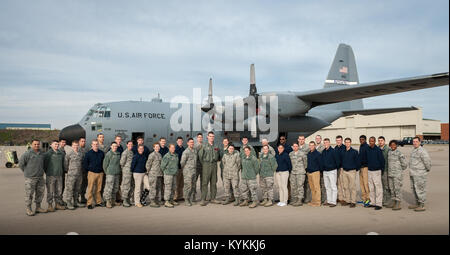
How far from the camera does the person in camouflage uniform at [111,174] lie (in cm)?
748

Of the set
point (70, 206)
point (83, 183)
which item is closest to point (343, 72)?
point (83, 183)

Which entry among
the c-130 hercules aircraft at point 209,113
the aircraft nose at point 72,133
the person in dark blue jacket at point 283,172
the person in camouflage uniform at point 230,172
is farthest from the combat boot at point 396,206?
the aircraft nose at point 72,133

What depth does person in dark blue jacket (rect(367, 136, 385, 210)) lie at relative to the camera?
727cm

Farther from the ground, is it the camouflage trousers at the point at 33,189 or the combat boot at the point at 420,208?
the camouflage trousers at the point at 33,189

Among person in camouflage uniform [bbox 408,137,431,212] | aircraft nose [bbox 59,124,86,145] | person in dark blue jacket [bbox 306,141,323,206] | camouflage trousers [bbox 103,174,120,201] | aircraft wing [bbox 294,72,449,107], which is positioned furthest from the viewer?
aircraft nose [bbox 59,124,86,145]

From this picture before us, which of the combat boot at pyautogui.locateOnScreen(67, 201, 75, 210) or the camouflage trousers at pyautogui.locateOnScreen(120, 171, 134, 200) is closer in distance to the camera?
the combat boot at pyautogui.locateOnScreen(67, 201, 75, 210)

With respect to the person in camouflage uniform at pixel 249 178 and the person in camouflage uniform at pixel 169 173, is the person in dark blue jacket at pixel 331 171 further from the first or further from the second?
the person in camouflage uniform at pixel 169 173

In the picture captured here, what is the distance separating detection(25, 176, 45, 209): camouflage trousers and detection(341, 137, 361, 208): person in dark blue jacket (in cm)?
731

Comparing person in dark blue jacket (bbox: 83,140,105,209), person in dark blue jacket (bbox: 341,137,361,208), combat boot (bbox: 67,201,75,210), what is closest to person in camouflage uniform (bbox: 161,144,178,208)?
person in dark blue jacket (bbox: 83,140,105,209)

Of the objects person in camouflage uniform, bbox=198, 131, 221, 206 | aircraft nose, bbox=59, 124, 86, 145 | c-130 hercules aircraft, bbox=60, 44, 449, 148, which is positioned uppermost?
c-130 hercules aircraft, bbox=60, 44, 449, 148

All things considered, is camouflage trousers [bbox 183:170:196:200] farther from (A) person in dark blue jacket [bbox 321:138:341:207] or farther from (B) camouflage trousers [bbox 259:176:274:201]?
Answer: (A) person in dark blue jacket [bbox 321:138:341:207]
